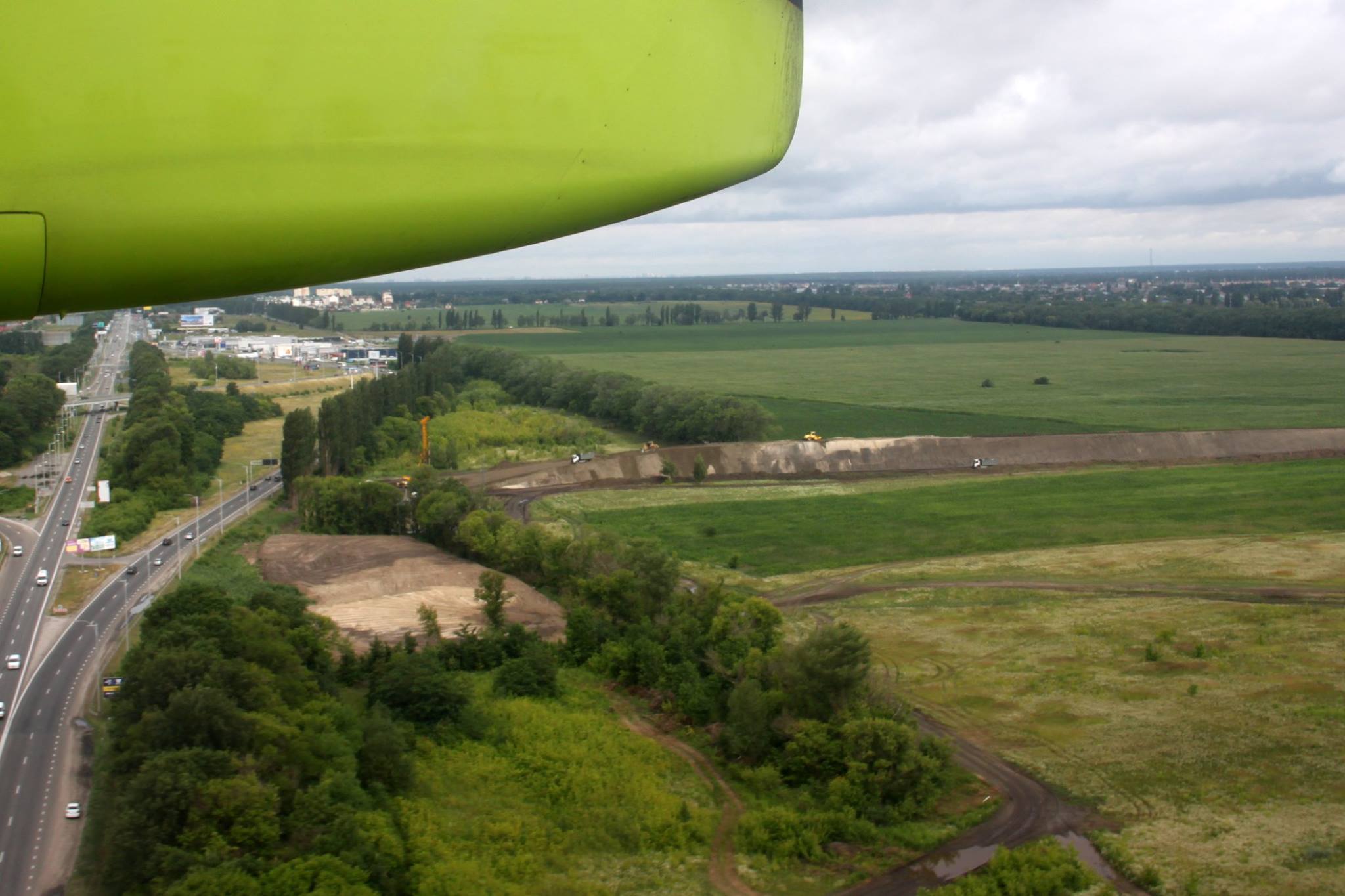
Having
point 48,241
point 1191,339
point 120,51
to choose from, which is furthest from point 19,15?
point 1191,339

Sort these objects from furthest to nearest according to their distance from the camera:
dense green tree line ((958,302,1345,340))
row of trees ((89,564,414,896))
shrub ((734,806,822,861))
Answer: dense green tree line ((958,302,1345,340))
shrub ((734,806,822,861))
row of trees ((89,564,414,896))

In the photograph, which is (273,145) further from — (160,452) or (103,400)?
(103,400)

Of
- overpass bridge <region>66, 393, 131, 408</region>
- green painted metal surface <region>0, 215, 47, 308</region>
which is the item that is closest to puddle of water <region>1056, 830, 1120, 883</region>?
green painted metal surface <region>0, 215, 47, 308</region>

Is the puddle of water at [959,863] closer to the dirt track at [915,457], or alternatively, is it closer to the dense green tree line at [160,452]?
the dirt track at [915,457]

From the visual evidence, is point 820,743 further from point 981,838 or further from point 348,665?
point 348,665

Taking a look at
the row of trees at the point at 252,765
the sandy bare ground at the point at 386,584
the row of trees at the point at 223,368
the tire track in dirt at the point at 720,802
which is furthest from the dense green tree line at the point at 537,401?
the tire track in dirt at the point at 720,802

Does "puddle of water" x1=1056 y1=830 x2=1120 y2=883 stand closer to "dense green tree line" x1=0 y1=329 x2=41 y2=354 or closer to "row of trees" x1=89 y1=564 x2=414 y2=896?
"row of trees" x1=89 y1=564 x2=414 y2=896

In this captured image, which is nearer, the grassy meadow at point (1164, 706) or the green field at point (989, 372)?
the grassy meadow at point (1164, 706)

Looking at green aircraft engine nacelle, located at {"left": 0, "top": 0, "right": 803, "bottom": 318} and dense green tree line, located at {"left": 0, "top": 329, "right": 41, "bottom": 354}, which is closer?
green aircraft engine nacelle, located at {"left": 0, "top": 0, "right": 803, "bottom": 318}
